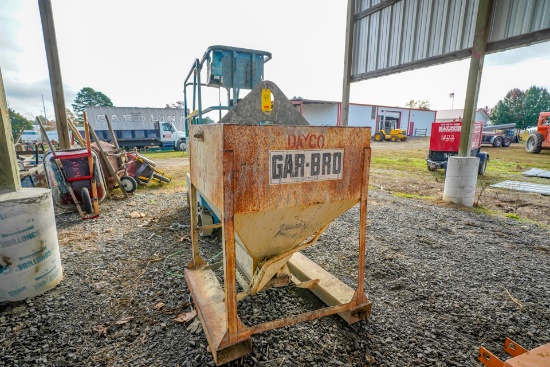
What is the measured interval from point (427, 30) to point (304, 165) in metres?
6.59

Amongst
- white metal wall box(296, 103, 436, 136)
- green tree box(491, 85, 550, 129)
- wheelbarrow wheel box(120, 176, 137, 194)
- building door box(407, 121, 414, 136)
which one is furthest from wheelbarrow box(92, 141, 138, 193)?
green tree box(491, 85, 550, 129)

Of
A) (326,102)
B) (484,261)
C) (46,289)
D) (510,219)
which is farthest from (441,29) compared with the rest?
(326,102)

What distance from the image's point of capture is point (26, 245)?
2502mm

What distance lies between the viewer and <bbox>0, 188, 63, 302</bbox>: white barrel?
241 cm

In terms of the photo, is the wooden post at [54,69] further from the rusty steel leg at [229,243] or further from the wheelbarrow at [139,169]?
the rusty steel leg at [229,243]

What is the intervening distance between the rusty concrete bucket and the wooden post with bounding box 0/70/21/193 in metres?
1.94

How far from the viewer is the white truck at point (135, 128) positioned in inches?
787

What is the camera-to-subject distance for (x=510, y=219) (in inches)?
198

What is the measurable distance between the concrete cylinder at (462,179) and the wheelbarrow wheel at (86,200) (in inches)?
287

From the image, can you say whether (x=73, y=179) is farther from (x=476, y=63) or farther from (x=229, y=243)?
(x=476, y=63)

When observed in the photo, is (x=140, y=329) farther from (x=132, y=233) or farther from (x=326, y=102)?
(x=326, y=102)

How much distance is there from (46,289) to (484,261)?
501cm

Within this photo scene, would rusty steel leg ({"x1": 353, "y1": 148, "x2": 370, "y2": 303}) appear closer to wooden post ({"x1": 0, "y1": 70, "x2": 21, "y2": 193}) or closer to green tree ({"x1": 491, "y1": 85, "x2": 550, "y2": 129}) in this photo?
wooden post ({"x1": 0, "y1": 70, "x2": 21, "y2": 193})

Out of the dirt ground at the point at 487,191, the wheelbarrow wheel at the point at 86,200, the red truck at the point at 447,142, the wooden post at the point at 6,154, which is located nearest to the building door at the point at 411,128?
the dirt ground at the point at 487,191
